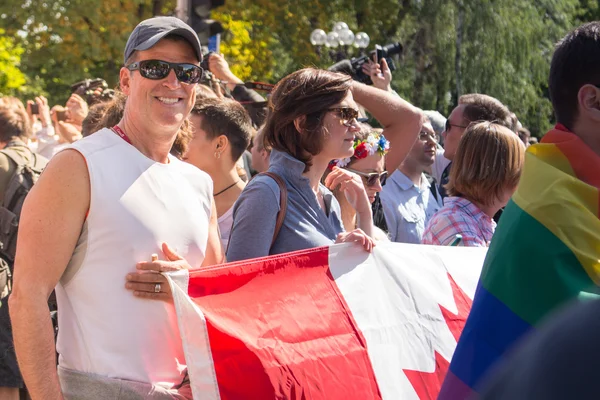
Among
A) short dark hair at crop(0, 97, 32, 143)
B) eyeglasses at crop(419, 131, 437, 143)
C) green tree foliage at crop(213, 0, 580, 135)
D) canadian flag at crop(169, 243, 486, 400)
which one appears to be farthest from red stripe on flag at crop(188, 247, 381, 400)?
green tree foliage at crop(213, 0, 580, 135)

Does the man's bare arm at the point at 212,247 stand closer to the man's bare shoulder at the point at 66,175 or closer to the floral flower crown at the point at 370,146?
the man's bare shoulder at the point at 66,175

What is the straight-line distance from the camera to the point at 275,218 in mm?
3551

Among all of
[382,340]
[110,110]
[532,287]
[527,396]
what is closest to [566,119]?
[532,287]

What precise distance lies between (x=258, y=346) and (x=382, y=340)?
641 mm

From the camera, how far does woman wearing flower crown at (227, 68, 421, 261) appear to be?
352cm

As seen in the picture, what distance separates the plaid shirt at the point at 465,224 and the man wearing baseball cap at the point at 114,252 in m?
1.76

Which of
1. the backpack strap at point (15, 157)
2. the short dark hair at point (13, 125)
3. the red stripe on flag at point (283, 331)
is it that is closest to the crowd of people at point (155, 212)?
the red stripe on flag at point (283, 331)

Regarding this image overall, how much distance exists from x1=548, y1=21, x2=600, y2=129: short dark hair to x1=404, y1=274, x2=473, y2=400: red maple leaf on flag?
1.24m

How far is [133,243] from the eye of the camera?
287 cm

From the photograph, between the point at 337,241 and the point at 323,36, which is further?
the point at 323,36

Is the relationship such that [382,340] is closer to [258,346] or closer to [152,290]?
[258,346]

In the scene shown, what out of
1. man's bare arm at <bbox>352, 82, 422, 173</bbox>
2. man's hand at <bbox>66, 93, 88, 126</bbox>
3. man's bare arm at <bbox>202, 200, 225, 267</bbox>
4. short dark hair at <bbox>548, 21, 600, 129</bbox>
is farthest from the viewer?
man's hand at <bbox>66, 93, 88, 126</bbox>

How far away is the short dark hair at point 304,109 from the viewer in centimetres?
381

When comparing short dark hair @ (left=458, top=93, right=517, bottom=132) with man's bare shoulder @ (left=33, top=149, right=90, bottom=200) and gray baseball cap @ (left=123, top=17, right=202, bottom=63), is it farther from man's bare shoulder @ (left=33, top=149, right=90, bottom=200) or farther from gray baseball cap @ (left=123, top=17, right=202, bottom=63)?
man's bare shoulder @ (left=33, top=149, right=90, bottom=200)
